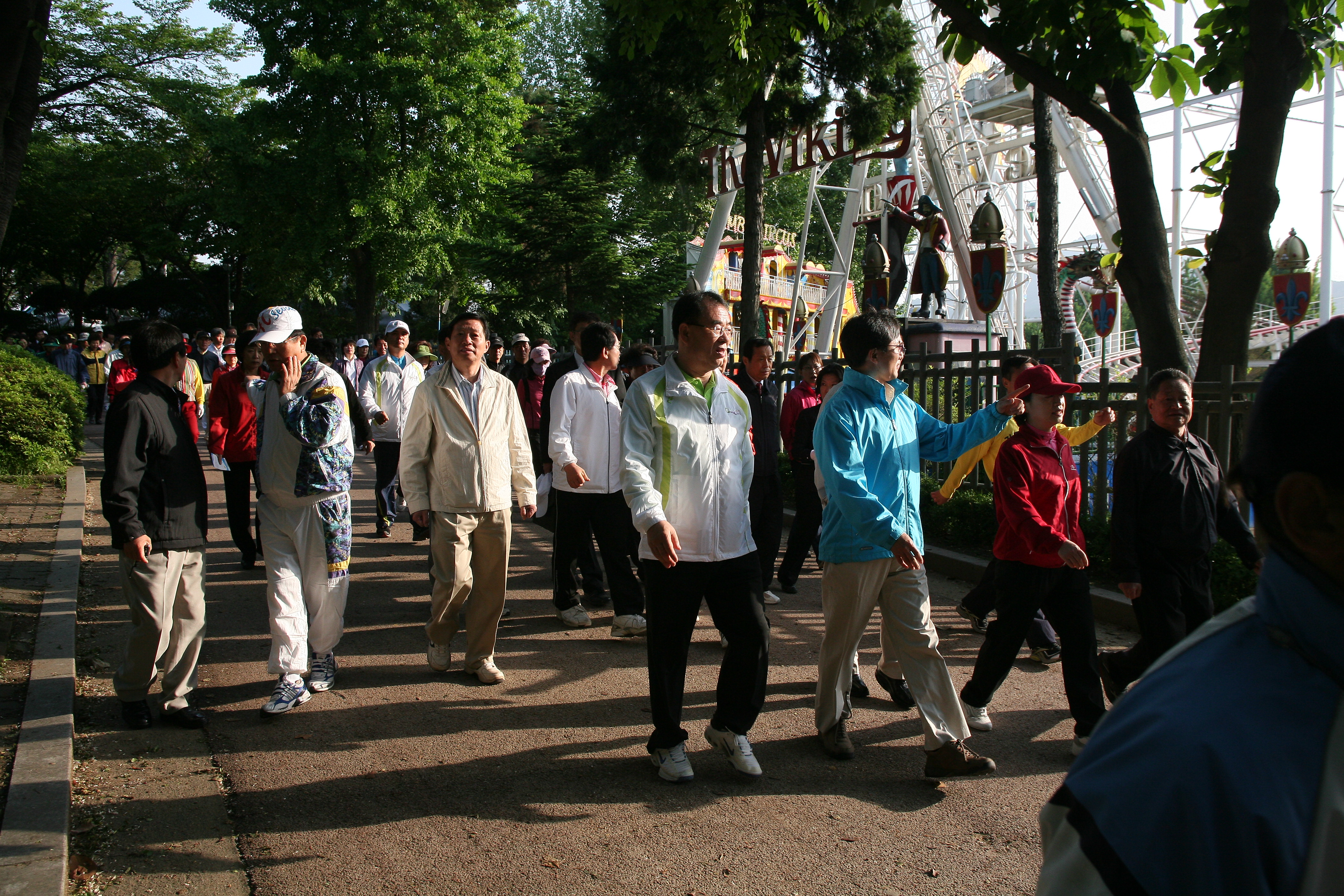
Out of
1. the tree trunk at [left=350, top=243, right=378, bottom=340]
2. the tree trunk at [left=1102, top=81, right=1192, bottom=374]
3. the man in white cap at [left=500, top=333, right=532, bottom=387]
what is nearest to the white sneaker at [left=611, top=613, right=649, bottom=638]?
Answer: the man in white cap at [left=500, top=333, right=532, bottom=387]

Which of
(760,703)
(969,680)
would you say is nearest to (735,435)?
(760,703)

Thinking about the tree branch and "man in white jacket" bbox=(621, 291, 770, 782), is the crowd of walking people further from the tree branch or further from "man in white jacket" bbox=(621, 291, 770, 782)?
the tree branch

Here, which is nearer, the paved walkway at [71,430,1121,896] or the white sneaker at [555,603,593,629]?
the paved walkway at [71,430,1121,896]

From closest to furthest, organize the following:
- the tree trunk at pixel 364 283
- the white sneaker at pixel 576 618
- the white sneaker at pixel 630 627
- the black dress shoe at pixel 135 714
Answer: the black dress shoe at pixel 135 714, the white sneaker at pixel 630 627, the white sneaker at pixel 576 618, the tree trunk at pixel 364 283

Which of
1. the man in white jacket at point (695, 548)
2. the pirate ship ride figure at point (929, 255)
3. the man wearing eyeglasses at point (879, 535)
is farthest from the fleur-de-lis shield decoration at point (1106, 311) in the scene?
the man in white jacket at point (695, 548)

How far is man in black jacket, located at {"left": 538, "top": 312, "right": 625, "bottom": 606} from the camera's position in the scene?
6680 mm

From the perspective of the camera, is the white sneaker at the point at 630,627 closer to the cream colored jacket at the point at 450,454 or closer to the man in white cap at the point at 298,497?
the cream colored jacket at the point at 450,454

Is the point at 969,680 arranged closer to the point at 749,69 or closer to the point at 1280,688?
the point at 1280,688

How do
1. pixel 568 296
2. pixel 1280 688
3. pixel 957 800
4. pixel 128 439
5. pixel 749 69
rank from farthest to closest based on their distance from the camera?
pixel 568 296
pixel 749 69
pixel 128 439
pixel 957 800
pixel 1280 688

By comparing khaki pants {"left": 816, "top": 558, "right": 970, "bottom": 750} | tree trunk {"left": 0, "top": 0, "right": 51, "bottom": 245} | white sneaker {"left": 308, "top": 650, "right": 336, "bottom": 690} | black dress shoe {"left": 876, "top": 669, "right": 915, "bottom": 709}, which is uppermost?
tree trunk {"left": 0, "top": 0, "right": 51, "bottom": 245}

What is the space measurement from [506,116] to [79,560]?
23143 mm

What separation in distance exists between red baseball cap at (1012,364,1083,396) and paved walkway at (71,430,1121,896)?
5.49 ft

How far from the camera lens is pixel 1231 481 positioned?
1284mm

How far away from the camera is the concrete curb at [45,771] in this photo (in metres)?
3.20
